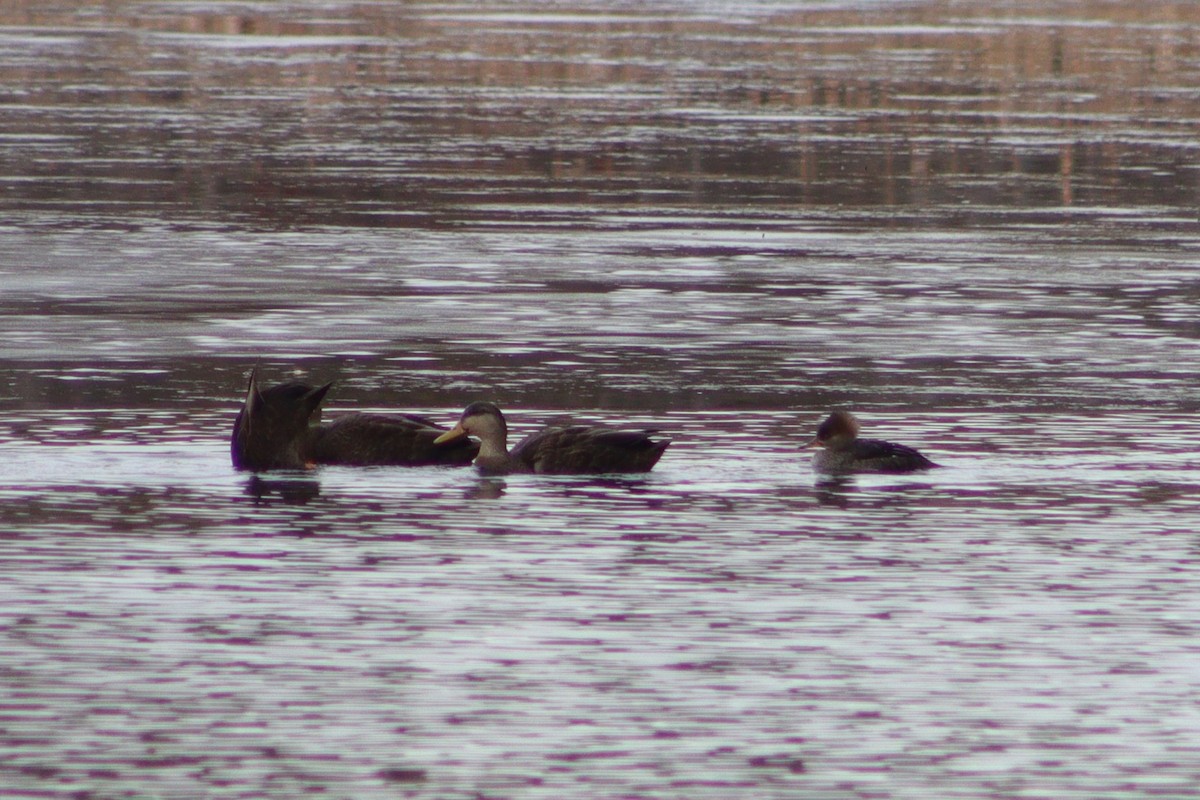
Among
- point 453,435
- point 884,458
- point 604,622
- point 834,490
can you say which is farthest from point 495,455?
point 604,622

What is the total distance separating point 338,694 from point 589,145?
23815mm

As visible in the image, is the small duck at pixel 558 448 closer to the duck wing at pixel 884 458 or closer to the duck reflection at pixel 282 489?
the duck reflection at pixel 282 489

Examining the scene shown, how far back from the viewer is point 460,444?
12.4 meters

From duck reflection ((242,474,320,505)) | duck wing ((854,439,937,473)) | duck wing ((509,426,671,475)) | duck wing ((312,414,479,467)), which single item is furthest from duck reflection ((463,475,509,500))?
duck wing ((854,439,937,473))

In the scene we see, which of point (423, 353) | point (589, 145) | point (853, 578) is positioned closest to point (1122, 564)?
point (853, 578)

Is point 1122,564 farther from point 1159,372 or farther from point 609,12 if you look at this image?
point 609,12

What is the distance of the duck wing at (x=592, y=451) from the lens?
12.0 meters

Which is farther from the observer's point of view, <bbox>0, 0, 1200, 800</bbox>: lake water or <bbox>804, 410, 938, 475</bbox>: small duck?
<bbox>804, 410, 938, 475</bbox>: small duck

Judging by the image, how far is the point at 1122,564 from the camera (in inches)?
398

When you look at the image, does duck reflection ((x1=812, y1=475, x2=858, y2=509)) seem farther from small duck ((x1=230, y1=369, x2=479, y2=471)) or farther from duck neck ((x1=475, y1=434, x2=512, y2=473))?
small duck ((x1=230, y1=369, x2=479, y2=471))

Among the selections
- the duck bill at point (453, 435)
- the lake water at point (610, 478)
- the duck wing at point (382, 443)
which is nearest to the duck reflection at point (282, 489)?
the lake water at point (610, 478)

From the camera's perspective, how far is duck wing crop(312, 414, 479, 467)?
1229 cm

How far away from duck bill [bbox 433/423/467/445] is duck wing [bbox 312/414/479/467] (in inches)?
3.0

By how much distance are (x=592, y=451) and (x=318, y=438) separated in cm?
131
